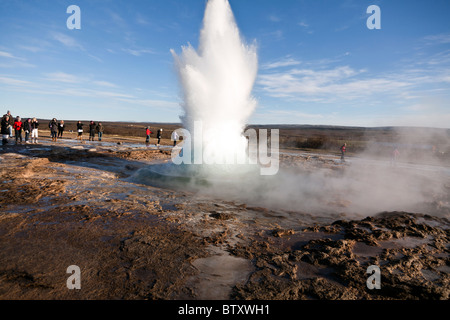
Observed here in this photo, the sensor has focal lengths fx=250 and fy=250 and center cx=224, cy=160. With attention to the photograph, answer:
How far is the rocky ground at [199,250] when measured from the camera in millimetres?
3045

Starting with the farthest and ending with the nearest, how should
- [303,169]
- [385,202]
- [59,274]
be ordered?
[303,169]
[385,202]
[59,274]

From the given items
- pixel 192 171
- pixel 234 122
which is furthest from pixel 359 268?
pixel 234 122

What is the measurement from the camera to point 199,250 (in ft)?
13.3

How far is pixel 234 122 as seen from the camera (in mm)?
10906

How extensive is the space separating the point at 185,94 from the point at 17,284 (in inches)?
332

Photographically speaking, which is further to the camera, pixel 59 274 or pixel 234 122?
pixel 234 122

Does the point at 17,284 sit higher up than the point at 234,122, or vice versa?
the point at 234,122

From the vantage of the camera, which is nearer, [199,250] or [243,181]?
[199,250]

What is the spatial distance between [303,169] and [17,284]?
488 inches

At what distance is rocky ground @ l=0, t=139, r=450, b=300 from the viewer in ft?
9.99

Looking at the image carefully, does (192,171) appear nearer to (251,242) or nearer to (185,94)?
(185,94)
